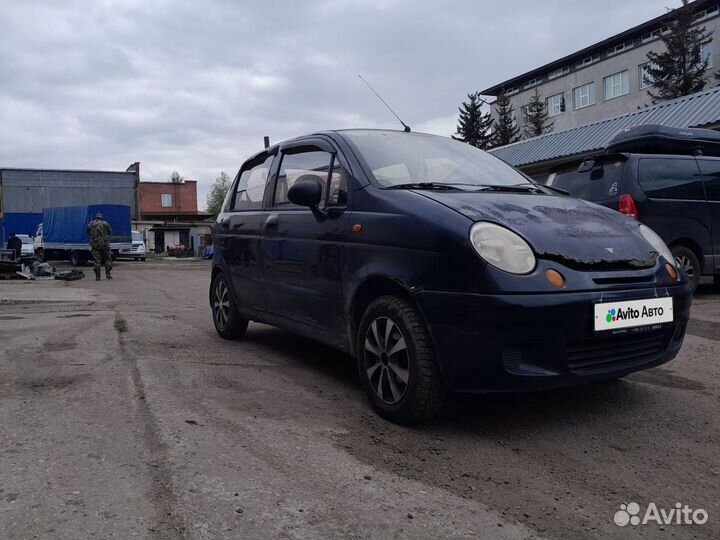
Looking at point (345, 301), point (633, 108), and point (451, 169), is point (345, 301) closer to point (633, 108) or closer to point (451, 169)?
point (451, 169)

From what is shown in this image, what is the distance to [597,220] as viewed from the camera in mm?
3295

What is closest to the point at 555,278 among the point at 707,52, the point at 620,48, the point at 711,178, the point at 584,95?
the point at 711,178

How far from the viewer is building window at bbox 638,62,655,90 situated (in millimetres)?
36000

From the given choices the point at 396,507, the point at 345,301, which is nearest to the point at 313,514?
the point at 396,507

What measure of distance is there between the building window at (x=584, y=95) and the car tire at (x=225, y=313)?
137ft

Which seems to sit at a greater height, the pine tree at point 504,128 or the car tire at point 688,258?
the pine tree at point 504,128

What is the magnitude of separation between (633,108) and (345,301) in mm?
39995

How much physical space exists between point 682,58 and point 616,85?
712cm

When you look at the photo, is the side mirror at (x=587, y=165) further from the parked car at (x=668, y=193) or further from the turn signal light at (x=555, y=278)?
the turn signal light at (x=555, y=278)

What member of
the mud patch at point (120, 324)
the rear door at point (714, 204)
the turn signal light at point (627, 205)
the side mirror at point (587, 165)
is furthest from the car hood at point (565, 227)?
the rear door at point (714, 204)

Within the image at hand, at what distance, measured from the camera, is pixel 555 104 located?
45562mm

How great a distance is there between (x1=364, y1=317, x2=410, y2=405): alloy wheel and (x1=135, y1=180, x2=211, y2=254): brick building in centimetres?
4213

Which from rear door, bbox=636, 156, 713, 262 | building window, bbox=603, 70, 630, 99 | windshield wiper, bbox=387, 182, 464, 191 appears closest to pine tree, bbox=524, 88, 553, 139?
building window, bbox=603, 70, 630, 99

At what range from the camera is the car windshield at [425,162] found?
3.73 metres
